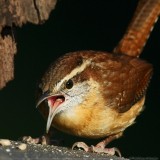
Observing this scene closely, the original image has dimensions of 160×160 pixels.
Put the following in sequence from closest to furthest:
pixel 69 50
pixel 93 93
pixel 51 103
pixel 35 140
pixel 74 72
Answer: pixel 51 103 → pixel 74 72 → pixel 93 93 → pixel 35 140 → pixel 69 50

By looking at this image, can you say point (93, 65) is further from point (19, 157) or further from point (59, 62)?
point (19, 157)

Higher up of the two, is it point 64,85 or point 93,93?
point 64,85

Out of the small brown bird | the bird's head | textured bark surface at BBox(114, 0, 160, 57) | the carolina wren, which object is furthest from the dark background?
the bird's head

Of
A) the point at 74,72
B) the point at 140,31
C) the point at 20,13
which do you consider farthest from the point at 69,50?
the point at 74,72

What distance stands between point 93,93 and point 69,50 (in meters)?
3.00

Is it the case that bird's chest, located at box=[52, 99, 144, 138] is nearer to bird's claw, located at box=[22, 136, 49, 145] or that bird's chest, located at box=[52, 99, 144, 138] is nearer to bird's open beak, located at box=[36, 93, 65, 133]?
bird's open beak, located at box=[36, 93, 65, 133]

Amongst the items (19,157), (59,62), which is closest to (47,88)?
(59,62)

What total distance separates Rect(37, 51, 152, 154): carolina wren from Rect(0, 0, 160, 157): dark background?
2225 mm

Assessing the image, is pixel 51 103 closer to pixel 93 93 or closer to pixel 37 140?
pixel 93 93

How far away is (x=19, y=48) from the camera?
9727mm

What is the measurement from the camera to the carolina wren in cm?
648

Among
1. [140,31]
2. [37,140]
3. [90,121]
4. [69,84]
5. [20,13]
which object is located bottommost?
[37,140]

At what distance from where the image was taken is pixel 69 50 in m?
9.71

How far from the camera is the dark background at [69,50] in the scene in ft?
31.3
